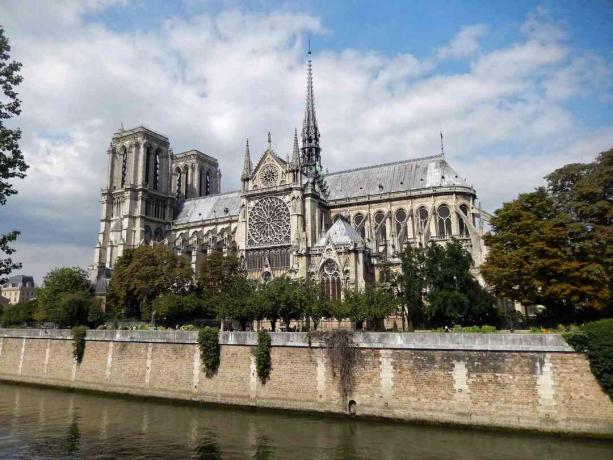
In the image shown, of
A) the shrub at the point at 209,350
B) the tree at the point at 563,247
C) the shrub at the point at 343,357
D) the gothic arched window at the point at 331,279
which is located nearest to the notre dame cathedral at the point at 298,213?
the gothic arched window at the point at 331,279

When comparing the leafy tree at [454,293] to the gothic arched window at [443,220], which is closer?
the leafy tree at [454,293]

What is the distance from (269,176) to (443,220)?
21076 millimetres

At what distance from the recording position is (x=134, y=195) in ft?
242

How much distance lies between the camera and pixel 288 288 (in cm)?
3569

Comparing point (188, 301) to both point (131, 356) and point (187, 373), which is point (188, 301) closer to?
point (131, 356)

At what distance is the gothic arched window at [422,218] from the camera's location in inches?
2254

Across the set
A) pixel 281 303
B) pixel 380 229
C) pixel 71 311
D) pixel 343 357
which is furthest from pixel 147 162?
pixel 343 357

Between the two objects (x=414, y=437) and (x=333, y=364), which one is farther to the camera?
(x=333, y=364)

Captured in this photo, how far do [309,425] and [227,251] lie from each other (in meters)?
38.5

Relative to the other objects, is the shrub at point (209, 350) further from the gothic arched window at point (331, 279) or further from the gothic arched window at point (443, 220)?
the gothic arched window at point (443, 220)

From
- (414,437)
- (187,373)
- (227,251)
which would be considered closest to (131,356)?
(187,373)

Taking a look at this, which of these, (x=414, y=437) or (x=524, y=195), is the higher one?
(x=524, y=195)

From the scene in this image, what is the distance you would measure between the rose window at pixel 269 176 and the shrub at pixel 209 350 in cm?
3180

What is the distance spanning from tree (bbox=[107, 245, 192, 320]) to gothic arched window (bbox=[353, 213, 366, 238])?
68.4 feet
